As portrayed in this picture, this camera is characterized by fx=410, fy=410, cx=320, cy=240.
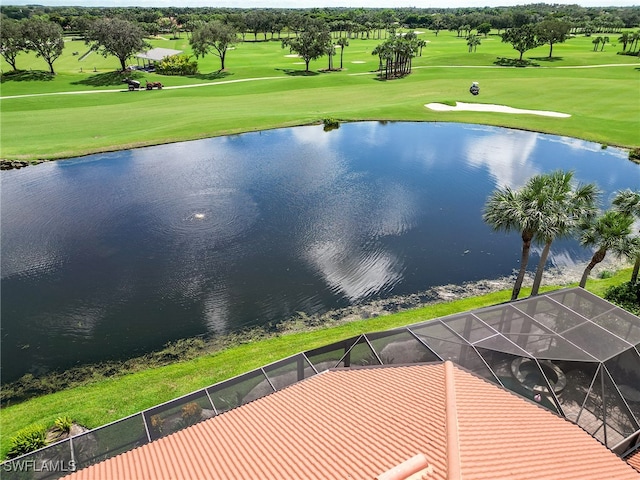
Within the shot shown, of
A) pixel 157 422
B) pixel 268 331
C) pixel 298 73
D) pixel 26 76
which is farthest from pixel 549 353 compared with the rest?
pixel 26 76

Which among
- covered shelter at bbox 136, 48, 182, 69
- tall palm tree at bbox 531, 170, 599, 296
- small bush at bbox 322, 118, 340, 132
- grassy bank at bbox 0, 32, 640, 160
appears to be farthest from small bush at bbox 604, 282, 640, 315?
covered shelter at bbox 136, 48, 182, 69

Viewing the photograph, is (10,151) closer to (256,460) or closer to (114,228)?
(114,228)

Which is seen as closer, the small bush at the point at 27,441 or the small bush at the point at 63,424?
the small bush at the point at 27,441

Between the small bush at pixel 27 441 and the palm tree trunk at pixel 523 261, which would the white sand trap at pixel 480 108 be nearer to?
the palm tree trunk at pixel 523 261

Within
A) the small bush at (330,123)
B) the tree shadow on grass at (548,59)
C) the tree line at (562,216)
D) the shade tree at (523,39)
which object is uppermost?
the shade tree at (523,39)

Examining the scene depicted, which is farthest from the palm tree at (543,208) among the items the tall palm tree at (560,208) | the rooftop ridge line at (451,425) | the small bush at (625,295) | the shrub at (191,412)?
the shrub at (191,412)

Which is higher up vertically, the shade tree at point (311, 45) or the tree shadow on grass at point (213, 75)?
the shade tree at point (311, 45)

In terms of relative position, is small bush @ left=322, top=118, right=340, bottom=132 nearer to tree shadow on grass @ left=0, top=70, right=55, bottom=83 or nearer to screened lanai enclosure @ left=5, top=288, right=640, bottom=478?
screened lanai enclosure @ left=5, top=288, right=640, bottom=478
